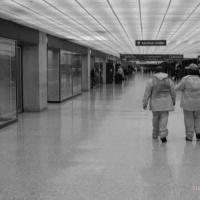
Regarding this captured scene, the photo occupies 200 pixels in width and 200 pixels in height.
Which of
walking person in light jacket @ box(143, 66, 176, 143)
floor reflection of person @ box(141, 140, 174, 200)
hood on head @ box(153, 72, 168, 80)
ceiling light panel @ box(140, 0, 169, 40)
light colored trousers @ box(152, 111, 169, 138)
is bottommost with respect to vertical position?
floor reflection of person @ box(141, 140, 174, 200)

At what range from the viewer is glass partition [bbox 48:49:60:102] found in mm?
18125

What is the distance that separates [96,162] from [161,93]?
258 centimetres

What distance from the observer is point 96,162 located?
6570 millimetres

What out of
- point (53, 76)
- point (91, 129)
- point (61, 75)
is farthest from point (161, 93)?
point (61, 75)

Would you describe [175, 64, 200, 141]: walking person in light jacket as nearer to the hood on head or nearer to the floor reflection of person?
the hood on head

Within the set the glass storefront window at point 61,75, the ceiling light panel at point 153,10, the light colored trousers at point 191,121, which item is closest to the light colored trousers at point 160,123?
the light colored trousers at point 191,121

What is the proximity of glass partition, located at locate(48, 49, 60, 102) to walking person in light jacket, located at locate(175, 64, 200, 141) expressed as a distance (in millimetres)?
10335

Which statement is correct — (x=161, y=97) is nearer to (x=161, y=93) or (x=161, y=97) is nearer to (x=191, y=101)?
(x=161, y=93)

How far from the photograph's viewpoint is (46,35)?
15.7 meters

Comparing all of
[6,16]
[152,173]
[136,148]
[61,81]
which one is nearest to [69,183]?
[152,173]

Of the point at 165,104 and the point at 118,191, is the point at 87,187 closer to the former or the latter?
the point at 118,191

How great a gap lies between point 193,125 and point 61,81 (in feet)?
37.4

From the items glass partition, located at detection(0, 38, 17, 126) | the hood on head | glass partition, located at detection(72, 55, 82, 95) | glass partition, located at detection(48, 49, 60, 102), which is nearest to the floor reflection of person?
the hood on head

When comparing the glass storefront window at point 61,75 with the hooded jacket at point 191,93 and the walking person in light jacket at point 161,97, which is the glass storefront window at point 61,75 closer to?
the walking person in light jacket at point 161,97
